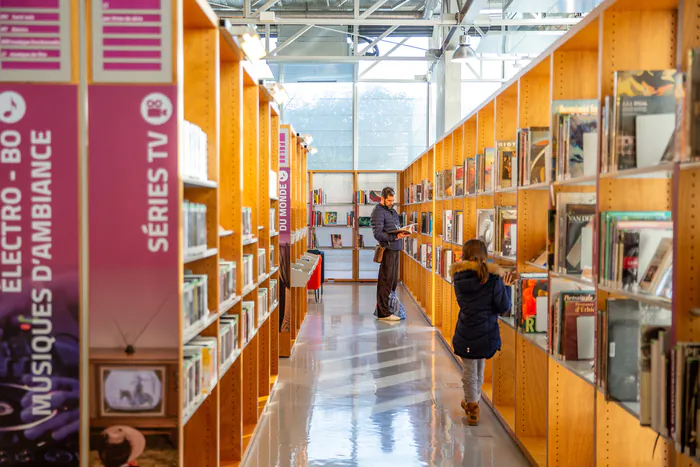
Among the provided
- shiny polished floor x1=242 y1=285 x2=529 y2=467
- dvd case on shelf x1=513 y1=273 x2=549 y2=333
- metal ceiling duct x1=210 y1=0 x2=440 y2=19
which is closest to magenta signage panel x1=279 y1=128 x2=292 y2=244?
shiny polished floor x1=242 y1=285 x2=529 y2=467

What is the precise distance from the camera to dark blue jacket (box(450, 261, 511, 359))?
4812mm

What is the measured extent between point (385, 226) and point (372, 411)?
14.4ft

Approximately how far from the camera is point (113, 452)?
266cm

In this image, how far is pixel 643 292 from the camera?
9.06 feet

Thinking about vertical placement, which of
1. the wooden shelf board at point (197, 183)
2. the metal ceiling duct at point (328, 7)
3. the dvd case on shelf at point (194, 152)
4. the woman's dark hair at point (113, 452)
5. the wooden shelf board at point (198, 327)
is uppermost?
the metal ceiling duct at point (328, 7)

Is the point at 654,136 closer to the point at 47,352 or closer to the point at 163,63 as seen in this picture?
the point at 163,63

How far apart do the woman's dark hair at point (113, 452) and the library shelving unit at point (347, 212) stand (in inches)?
488

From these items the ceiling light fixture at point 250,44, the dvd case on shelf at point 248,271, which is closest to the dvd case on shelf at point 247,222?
the dvd case on shelf at point 248,271

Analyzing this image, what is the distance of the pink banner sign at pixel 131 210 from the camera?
103 inches

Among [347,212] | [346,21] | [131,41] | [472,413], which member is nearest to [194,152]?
[131,41]

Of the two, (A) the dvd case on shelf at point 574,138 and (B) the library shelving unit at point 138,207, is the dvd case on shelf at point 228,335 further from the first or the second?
(A) the dvd case on shelf at point 574,138

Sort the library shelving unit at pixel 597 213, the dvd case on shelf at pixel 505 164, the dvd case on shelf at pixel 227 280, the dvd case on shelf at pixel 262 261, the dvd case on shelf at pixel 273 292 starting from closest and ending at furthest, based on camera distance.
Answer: the library shelving unit at pixel 597 213
the dvd case on shelf at pixel 227 280
the dvd case on shelf at pixel 505 164
the dvd case on shelf at pixel 262 261
the dvd case on shelf at pixel 273 292

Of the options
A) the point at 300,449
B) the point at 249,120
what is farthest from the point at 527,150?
the point at 300,449

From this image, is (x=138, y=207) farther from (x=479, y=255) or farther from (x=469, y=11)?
(x=469, y=11)
